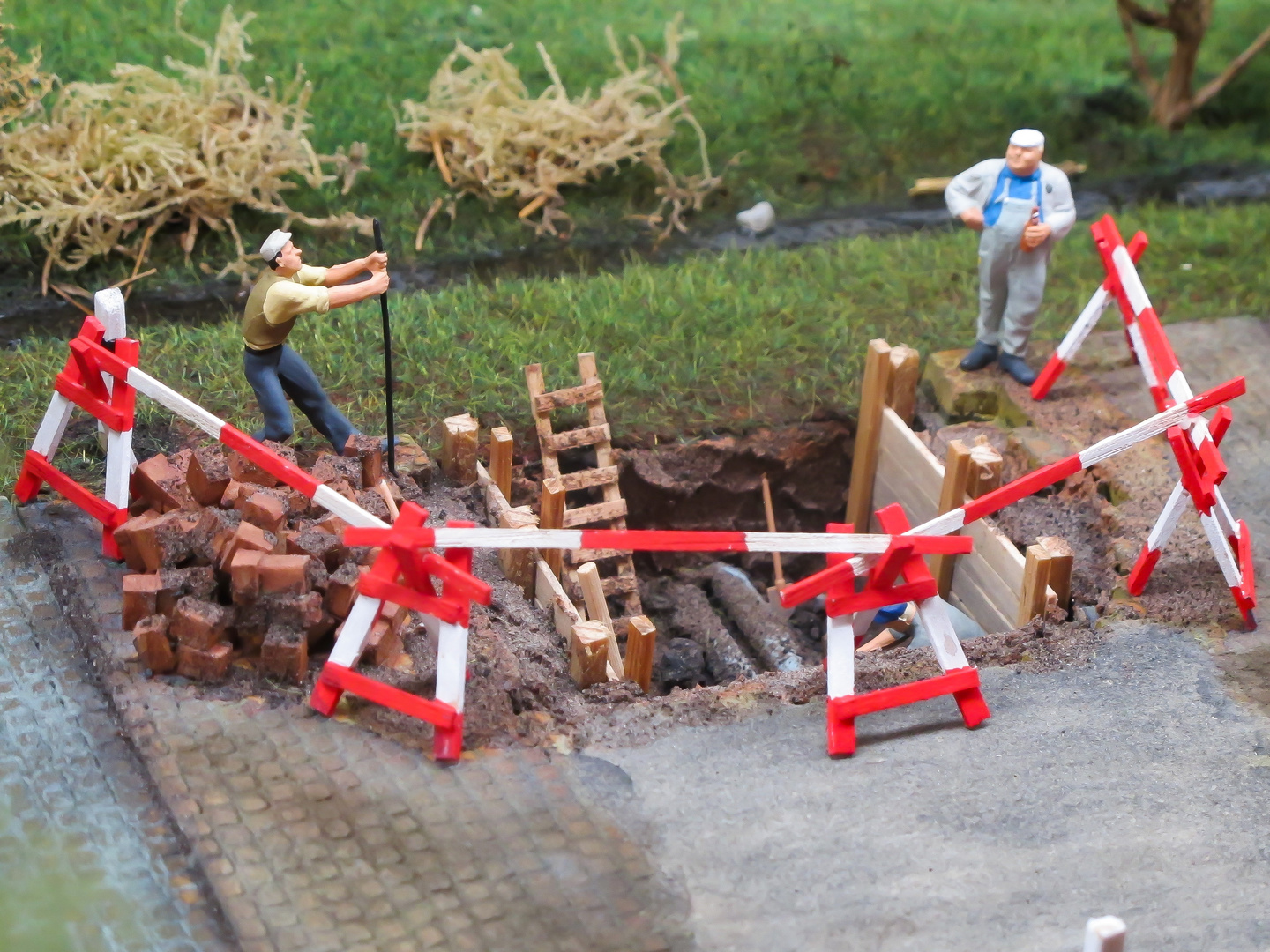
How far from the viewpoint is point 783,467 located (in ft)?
27.4

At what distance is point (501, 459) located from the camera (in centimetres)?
725

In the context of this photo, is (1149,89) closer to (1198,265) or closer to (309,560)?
(1198,265)

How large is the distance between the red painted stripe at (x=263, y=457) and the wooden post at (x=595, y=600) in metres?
1.33

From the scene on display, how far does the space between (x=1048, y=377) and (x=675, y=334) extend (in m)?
2.16

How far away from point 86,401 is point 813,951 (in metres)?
3.83

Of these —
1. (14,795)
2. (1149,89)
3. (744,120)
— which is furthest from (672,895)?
(1149,89)

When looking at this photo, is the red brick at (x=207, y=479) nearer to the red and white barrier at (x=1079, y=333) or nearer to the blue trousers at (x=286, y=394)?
the blue trousers at (x=286, y=394)

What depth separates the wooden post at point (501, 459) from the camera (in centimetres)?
722

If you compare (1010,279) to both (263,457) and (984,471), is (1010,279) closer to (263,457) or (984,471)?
(984,471)

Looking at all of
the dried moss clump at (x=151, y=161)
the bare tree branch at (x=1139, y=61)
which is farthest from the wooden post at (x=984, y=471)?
the bare tree branch at (x=1139, y=61)

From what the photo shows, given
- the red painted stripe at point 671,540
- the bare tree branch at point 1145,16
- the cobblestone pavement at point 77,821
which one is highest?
the bare tree branch at point 1145,16

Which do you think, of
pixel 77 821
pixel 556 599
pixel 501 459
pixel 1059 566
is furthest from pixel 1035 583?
pixel 77 821

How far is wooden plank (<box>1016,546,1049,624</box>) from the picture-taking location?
648 cm

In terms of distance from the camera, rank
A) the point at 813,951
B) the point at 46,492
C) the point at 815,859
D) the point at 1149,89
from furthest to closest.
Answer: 1. the point at 1149,89
2. the point at 46,492
3. the point at 815,859
4. the point at 813,951
